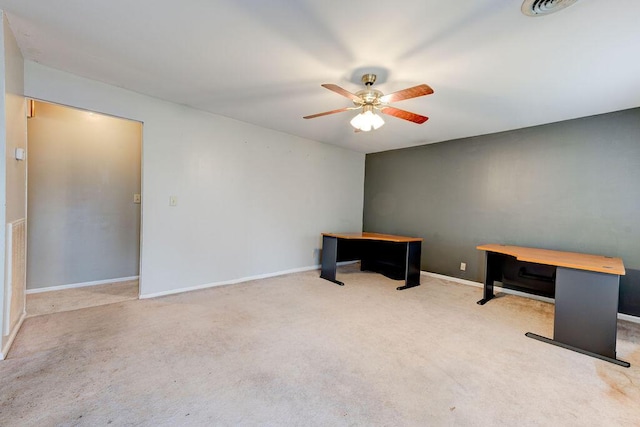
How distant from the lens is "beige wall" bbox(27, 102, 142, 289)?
10.2ft

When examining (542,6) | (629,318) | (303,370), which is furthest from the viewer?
(629,318)

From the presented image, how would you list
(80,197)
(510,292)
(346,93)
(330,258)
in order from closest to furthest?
1. (346,93)
2. (80,197)
3. (510,292)
4. (330,258)

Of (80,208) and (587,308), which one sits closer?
(587,308)

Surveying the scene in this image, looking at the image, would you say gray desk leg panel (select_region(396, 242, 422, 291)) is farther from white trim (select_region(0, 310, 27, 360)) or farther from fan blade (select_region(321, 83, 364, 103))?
white trim (select_region(0, 310, 27, 360))

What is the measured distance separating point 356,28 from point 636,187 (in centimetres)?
346

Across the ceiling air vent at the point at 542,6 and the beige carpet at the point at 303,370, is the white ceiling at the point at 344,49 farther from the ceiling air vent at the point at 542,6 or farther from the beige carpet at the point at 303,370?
the beige carpet at the point at 303,370

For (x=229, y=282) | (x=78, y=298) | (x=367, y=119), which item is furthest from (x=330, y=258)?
(x=78, y=298)

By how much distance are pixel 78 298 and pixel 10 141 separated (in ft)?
6.22

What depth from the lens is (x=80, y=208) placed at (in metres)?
3.40

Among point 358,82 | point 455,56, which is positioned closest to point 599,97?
point 455,56

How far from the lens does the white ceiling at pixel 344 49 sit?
161cm

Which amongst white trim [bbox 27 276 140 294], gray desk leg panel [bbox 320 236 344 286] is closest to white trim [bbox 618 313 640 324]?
gray desk leg panel [bbox 320 236 344 286]

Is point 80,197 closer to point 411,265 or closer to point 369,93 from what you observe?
point 369,93

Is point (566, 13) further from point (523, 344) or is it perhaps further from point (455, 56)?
point (523, 344)
